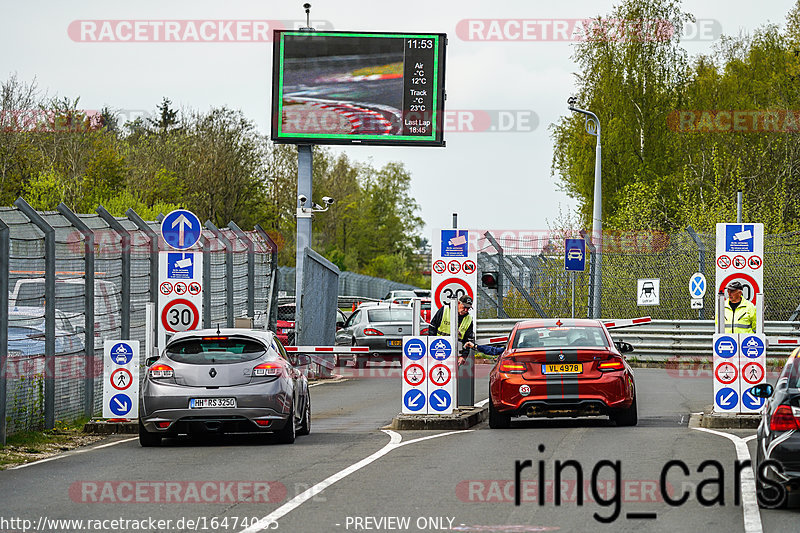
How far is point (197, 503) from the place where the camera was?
1105 cm

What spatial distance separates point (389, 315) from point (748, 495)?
24279mm

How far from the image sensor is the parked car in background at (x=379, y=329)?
114 feet

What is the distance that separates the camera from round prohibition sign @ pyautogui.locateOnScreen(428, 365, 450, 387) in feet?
60.5

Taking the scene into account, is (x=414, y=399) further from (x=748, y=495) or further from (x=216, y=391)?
(x=748, y=495)

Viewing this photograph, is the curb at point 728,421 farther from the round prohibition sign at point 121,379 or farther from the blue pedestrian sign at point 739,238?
the round prohibition sign at point 121,379

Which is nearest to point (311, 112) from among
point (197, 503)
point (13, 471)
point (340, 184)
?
point (13, 471)

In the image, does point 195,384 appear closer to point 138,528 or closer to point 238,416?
point 238,416

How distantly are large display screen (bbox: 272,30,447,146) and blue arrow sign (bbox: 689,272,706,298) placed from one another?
35.4 ft

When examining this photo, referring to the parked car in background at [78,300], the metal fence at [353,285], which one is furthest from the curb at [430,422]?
the metal fence at [353,285]

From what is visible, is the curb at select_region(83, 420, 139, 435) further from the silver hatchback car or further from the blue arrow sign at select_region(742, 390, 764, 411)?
the blue arrow sign at select_region(742, 390, 764, 411)

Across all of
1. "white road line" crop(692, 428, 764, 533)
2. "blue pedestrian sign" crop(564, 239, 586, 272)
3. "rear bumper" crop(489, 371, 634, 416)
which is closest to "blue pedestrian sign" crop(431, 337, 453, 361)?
"rear bumper" crop(489, 371, 634, 416)

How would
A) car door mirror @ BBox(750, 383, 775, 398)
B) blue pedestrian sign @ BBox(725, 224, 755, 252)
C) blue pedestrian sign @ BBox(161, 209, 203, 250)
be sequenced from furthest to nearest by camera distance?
blue pedestrian sign @ BBox(161, 209, 203, 250), blue pedestrian sign @ BBox(725, 224, 755, 252), car door mirror @ BBox(750, 383, 775, 398)

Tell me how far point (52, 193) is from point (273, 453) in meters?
35.2

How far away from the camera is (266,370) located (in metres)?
16.1
